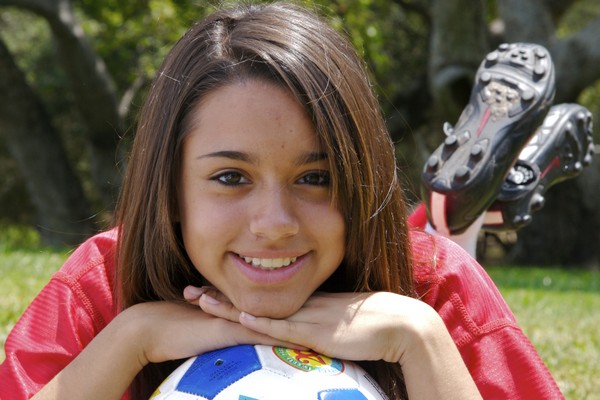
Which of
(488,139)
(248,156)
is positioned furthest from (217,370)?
(488,139)

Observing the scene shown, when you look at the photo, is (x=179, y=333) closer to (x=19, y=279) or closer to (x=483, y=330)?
(x=483, y=330)

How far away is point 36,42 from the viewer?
19094 mm

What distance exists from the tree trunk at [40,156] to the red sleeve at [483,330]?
12079mm

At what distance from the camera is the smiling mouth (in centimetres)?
204

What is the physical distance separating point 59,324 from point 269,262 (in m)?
0.64

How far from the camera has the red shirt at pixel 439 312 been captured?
2328 millimetres

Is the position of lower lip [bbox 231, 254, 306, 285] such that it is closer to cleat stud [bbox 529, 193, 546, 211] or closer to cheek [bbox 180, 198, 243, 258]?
cheek [bbox 180, 198, 243, 258]

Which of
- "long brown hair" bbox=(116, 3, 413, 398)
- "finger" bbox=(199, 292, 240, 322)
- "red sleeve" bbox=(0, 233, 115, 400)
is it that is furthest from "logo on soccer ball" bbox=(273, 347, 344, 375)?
"red sleeve" bbox=(0, 233, 115, 400)

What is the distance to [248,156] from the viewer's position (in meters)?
1.98

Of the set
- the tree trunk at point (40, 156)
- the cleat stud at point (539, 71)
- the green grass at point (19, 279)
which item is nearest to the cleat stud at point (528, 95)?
the cleat stud at point (539, 71)

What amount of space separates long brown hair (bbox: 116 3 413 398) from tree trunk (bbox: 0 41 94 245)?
475 inches

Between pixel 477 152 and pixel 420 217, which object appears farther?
pixel 420 217

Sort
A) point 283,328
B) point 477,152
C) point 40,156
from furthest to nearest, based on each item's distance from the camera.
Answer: point 40,156, point 477,152, point 283,328

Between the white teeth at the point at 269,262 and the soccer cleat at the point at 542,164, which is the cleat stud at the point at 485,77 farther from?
the white teeth at the point at 269,262
